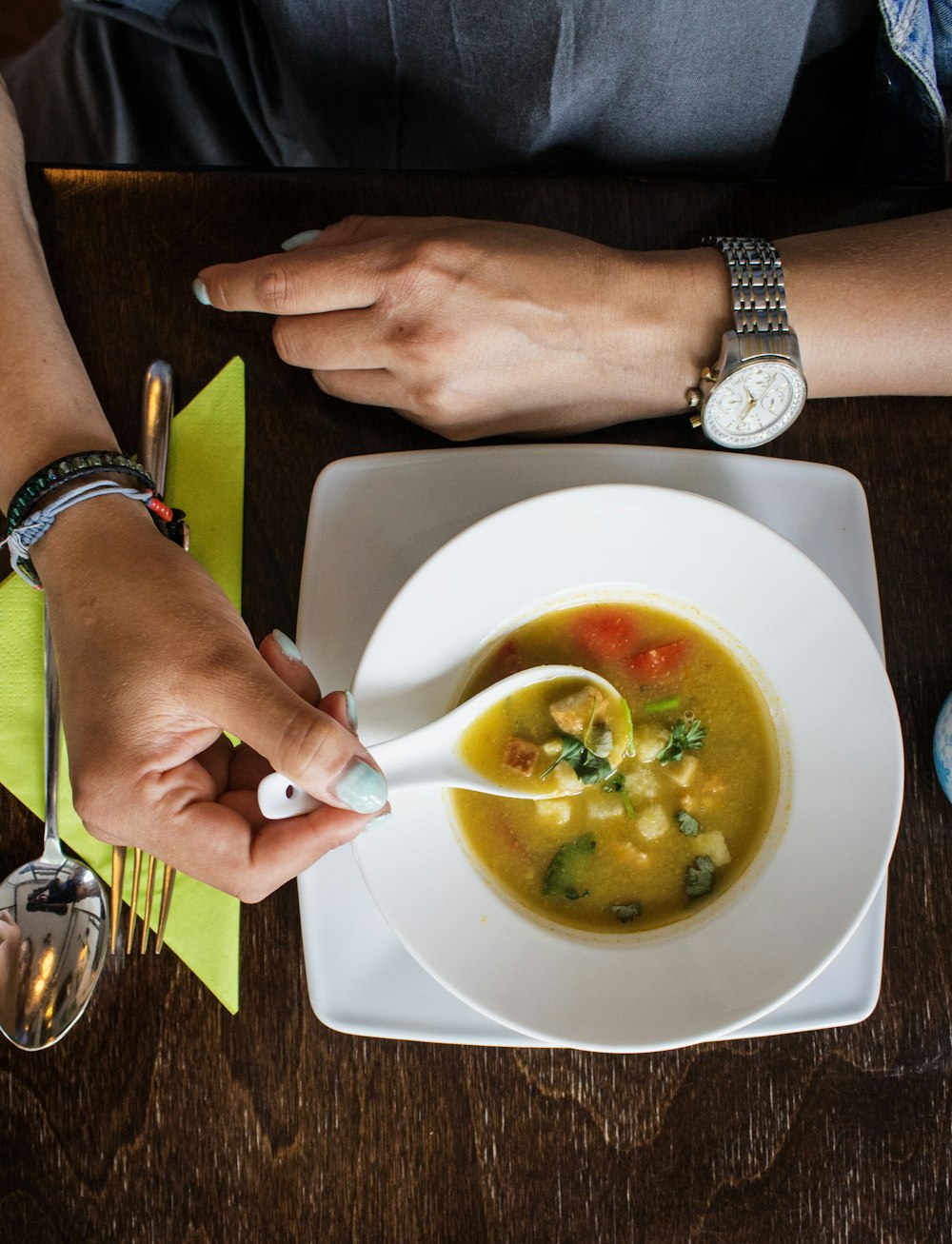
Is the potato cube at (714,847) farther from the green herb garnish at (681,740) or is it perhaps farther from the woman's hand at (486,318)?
the woman's hand at (486,318)

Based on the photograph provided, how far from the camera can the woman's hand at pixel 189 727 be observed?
0.98 meters

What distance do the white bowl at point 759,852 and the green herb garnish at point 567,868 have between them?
6 cm

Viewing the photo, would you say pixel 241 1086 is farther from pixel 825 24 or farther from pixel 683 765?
pixel 825 24

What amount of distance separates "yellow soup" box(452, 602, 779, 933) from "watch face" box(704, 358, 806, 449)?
0.29 meters

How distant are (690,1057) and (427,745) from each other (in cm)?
59

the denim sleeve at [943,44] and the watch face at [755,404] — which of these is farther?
the denim sleeve at [943,44]

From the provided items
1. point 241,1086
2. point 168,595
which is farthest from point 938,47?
point 241,1086

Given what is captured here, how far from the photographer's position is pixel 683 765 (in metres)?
1.32

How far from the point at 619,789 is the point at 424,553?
459mm

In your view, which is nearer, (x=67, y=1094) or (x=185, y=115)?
(x=67, y=1094)

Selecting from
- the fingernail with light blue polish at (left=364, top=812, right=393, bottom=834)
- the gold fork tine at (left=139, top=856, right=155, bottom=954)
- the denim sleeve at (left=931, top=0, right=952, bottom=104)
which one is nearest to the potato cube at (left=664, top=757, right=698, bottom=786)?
the fingernail with light blue polish at (left=364, top=812, right=393, bottom=834)

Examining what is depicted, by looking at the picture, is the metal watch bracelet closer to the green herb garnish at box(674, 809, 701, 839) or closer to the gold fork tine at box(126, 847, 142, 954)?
the green herb garnish at box(674, 809, 701, 839)

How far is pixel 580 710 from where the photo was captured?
131 cm

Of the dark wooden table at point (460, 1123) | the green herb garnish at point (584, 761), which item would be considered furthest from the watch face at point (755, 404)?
the green herb garnish at point (584, 761)
